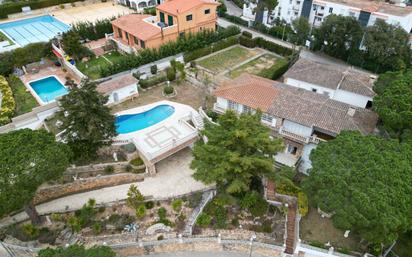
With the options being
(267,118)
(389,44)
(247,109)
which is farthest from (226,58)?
(389,44)

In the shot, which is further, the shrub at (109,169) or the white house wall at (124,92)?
the white house wall at (124,92)

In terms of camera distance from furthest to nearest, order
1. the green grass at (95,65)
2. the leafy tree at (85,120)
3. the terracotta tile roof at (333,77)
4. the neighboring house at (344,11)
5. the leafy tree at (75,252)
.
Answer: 1. the neighboring house at (344,11)
2. the green grass at (95,65)
3. the terracotta tile roof at (333,77)
4. the leafy tree at (85,120)
5. the leafy tree at (75,252)

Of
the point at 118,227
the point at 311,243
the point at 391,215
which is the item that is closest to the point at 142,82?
the point at 118,227

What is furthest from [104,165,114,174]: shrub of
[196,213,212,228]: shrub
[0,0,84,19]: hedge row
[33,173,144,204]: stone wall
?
[0,0,84,19]: hedge row

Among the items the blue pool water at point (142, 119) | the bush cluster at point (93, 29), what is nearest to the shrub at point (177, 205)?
the blue pool water at point (142, 119)

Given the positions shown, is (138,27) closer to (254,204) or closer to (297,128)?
(297,128)

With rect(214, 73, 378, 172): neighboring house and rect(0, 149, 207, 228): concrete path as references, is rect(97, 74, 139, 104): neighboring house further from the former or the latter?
rect(214, 73, 378, 172): neighboring house

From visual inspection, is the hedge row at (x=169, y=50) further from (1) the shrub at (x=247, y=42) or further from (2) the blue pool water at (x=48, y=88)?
(2) the blue pool water at (x=48, y=88)
